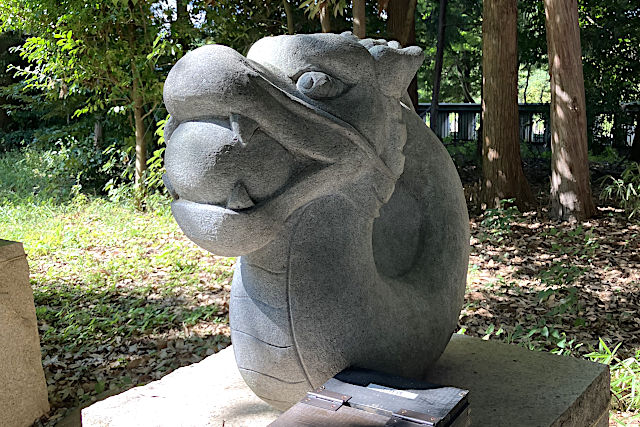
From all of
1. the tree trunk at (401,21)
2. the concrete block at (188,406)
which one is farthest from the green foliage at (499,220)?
the concrete block at (188,406)

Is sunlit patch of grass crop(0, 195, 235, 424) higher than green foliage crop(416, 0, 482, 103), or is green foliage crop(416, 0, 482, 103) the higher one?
green foliage crop(416, 0, 482, 103)

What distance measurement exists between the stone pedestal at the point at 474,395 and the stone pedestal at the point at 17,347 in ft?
4.03

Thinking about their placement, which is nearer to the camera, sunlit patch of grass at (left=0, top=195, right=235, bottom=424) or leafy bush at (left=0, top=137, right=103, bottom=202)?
sunlit patch of grass at (left=0, top=195, right=235, bottom=424)

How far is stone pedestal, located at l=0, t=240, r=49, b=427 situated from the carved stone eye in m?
2.25

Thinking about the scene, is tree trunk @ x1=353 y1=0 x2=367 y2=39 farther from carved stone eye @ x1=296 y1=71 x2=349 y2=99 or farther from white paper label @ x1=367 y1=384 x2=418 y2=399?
white paper label @ x1=367 y1=384 x2=418 y2=399

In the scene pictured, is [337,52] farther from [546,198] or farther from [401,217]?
[546,198]

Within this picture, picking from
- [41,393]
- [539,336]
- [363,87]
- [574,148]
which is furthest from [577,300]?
[41,393]

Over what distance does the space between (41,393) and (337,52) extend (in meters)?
2.73

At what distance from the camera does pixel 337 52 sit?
176 centimetres

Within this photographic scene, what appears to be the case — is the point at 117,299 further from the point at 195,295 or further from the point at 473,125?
the point at 473,125

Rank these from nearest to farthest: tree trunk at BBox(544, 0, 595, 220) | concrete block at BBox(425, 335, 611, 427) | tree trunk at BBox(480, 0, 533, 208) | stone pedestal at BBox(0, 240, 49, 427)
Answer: concrete block at BBox(425, 335, 611, 427) < stone pedestal at BBox(0, 240, 49, 427) < tree trunk at BBox(544, 0, 595, 220) < tree trunk at BBox(480, 0, 533, 208)

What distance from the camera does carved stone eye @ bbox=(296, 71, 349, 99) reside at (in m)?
1.72

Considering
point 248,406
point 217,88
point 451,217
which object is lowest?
point 248,406

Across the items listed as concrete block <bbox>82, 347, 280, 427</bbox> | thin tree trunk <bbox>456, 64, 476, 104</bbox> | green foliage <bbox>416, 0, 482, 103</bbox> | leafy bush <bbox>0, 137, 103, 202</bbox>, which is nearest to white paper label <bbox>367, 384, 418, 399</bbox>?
concrete block <bbox>82, 347, 280, 427</bbox>
